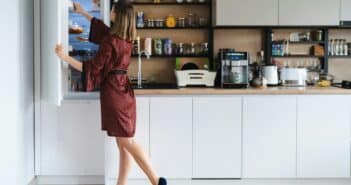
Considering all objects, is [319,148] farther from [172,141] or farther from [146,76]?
[146,76]

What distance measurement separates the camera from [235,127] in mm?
4258

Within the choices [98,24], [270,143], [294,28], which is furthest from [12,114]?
[294,28]

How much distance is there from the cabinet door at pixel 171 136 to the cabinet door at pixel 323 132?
943 mm

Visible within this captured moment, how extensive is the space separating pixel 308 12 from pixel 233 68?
0.89 metres

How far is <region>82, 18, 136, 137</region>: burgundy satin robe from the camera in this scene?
3.84 meters

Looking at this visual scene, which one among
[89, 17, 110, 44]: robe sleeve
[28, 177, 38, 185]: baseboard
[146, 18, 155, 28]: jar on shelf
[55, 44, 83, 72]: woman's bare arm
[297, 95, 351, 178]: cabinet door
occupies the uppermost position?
[146, 18, 155, 28]: jar on shelf

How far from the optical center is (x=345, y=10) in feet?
15.4

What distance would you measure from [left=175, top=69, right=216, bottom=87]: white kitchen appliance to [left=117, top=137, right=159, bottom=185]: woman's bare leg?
791mm

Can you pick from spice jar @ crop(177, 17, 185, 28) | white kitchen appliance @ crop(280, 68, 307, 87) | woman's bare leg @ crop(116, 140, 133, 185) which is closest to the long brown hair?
woman's bare leg @ crop(116, 140, 133, 185)

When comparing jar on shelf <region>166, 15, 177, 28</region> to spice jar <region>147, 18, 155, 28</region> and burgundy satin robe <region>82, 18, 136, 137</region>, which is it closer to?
spice jar <region>147, 18, 155, 28</region>

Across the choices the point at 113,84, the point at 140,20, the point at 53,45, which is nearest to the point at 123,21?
the point at 113,84

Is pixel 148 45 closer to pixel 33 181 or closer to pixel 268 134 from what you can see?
pixel 268 134

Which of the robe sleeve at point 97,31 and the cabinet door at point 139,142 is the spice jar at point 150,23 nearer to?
the robe sleeve at point 97,31

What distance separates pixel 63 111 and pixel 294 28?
2.39 metres
